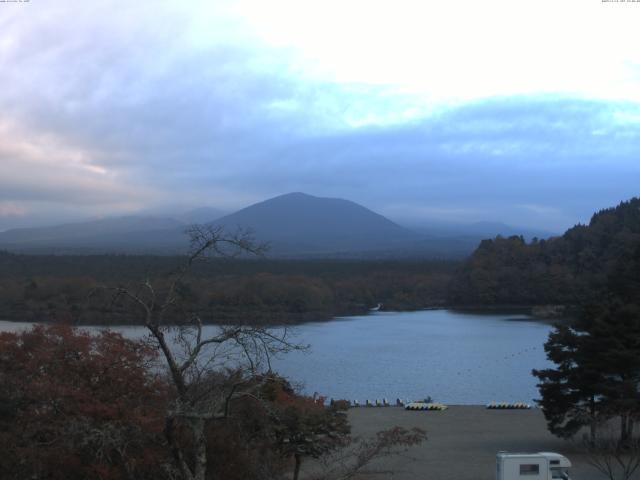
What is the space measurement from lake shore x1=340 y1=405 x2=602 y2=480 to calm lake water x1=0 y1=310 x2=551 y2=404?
2.13 metres

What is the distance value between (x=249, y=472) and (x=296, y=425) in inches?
51.8

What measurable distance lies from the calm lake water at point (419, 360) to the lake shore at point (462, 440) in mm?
2126

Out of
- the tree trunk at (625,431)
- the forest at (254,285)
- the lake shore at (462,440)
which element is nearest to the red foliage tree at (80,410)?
the lake shore at (462,440)

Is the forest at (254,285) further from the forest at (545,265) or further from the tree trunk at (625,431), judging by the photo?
the tree trunk at (625,431)

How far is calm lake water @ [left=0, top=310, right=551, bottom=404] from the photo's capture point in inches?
731

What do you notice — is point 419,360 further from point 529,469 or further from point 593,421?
point 529,469

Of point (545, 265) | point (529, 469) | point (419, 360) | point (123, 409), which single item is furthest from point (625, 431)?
point (545, 265)

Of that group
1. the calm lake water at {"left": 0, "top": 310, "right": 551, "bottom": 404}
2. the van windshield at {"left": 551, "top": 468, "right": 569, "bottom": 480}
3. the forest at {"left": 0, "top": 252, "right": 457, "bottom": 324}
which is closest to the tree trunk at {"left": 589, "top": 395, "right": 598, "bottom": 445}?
the van windshield at {"left": 551, "top": 468, "right": 569, "bottom": 480}

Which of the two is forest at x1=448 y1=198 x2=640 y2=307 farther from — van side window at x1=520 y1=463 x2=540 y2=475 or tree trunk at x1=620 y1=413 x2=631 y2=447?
van side window at x1=520 y1=463 x2=540 y2=475

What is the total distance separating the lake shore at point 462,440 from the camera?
929 cm

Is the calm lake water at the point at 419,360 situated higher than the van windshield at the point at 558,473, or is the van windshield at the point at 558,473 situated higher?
the van windshield at the point at 558,473

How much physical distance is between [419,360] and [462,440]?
501 inches

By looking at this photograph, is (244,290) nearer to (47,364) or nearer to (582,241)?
(582,241)

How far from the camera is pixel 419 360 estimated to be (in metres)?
24.3
